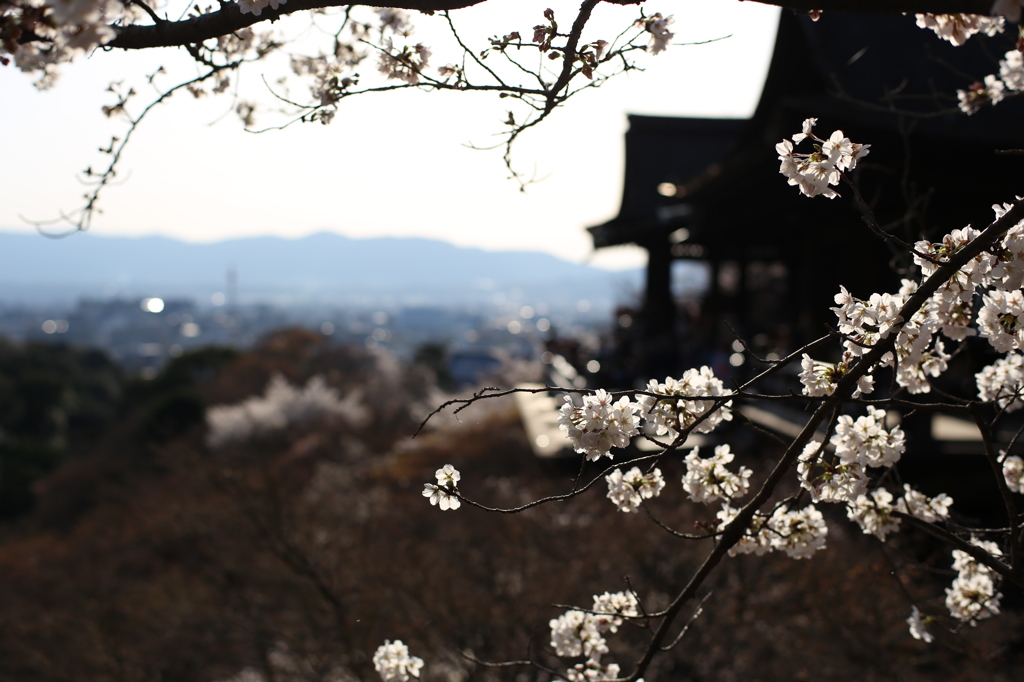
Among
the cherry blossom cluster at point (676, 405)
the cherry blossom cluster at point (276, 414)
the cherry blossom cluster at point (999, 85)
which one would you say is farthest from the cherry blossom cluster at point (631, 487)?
the cherry blossom cluster at point (276, 414)

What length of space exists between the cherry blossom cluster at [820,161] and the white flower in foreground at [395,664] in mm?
2084

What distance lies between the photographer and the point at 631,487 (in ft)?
7.75

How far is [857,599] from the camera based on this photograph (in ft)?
18.4

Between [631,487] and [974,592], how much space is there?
145 centimetres

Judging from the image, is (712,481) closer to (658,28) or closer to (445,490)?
(445,490)

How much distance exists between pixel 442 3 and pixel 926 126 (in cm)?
408


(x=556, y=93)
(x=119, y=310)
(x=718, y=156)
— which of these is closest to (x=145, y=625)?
(x=556, y=93)

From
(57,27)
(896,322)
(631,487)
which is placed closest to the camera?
(57,27)

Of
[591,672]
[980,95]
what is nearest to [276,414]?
[591,672]

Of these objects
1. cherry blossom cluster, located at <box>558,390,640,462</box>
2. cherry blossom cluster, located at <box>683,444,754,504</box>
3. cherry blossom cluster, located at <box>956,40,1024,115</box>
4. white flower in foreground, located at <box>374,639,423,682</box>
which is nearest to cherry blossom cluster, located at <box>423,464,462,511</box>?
cherry blossom cluster, located at <box>558,390,640,462</box>

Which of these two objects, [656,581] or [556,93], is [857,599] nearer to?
[656,581]

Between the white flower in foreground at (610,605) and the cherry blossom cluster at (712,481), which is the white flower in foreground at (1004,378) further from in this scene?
the white flower in foreground at (610,605)

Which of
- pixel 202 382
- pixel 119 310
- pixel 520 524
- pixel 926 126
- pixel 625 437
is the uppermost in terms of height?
pixel 926 126

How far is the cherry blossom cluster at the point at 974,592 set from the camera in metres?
2.75
